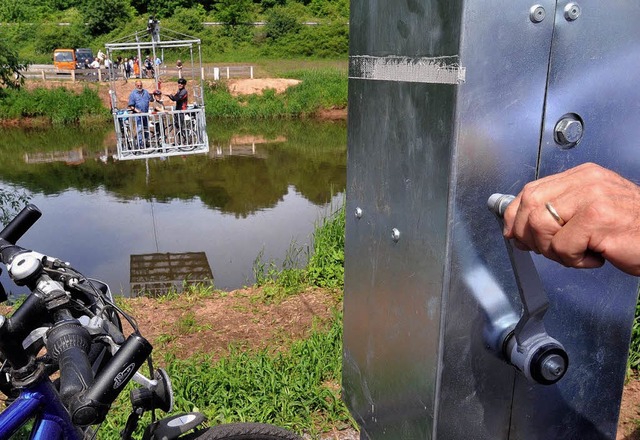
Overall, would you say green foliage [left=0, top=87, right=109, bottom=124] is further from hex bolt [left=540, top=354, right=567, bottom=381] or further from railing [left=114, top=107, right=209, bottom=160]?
hex bolt [left=540, top=354, right=567, bottom=381]

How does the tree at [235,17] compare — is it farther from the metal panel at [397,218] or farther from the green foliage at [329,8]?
the metal panel at [397,218]

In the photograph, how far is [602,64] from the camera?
56.6 inches

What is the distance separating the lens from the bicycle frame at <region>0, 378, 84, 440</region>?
5.47ft

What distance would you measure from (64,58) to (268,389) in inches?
1527

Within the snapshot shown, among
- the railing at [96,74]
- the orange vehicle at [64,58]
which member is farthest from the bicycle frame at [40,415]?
the orange vehicle at [64,58]

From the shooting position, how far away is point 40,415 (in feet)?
5.70

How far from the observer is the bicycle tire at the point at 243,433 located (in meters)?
2.17

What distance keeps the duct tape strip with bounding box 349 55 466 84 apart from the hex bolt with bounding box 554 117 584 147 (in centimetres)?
27

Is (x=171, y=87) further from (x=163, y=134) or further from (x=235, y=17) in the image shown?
(x=163, y=134)

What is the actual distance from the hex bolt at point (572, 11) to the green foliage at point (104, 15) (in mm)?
47136

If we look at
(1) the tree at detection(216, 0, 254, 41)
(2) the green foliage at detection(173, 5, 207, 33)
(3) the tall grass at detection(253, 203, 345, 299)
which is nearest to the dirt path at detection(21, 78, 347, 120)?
(1) the tree at detection(216, 0, 254, 41)

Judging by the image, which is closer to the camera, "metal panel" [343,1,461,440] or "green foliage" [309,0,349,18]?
"metal panel" [343,1,461,440]

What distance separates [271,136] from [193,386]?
2368cm

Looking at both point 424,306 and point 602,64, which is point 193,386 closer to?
point 424,306
